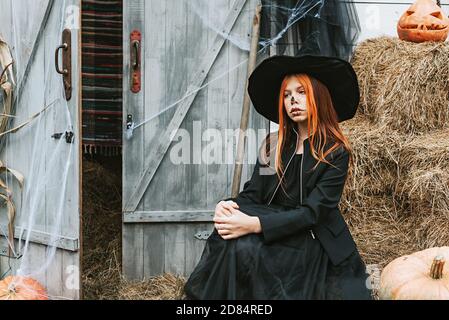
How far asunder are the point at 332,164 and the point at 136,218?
1.54 m

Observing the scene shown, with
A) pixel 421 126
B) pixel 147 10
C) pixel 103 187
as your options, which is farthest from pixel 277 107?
pixel 103 187

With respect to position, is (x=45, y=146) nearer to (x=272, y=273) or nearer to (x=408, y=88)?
(x=272, y=273)

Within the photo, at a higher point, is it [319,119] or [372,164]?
[319,119]

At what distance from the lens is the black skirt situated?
2.56 m

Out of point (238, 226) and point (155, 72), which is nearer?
point (238, 226)

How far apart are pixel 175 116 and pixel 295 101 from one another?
1.19 m

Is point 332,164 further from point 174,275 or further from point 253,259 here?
point 174,275

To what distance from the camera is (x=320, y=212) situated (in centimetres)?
268

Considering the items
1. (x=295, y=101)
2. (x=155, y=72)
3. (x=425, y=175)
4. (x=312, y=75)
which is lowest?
(x=425, y=175)

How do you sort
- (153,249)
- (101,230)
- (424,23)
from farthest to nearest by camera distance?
1. (101,230)
2. (424,23)
3. (153,249)

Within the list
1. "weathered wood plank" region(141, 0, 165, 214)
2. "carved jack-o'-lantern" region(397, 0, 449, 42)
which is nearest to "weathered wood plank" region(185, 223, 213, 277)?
"weathered wood plank" region(141, 0, 165, 214)

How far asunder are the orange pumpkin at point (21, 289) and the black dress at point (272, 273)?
1.15 meters

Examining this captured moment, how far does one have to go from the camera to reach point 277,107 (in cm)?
314

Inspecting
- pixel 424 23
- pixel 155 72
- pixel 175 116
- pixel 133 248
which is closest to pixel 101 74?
pixel 155 72
